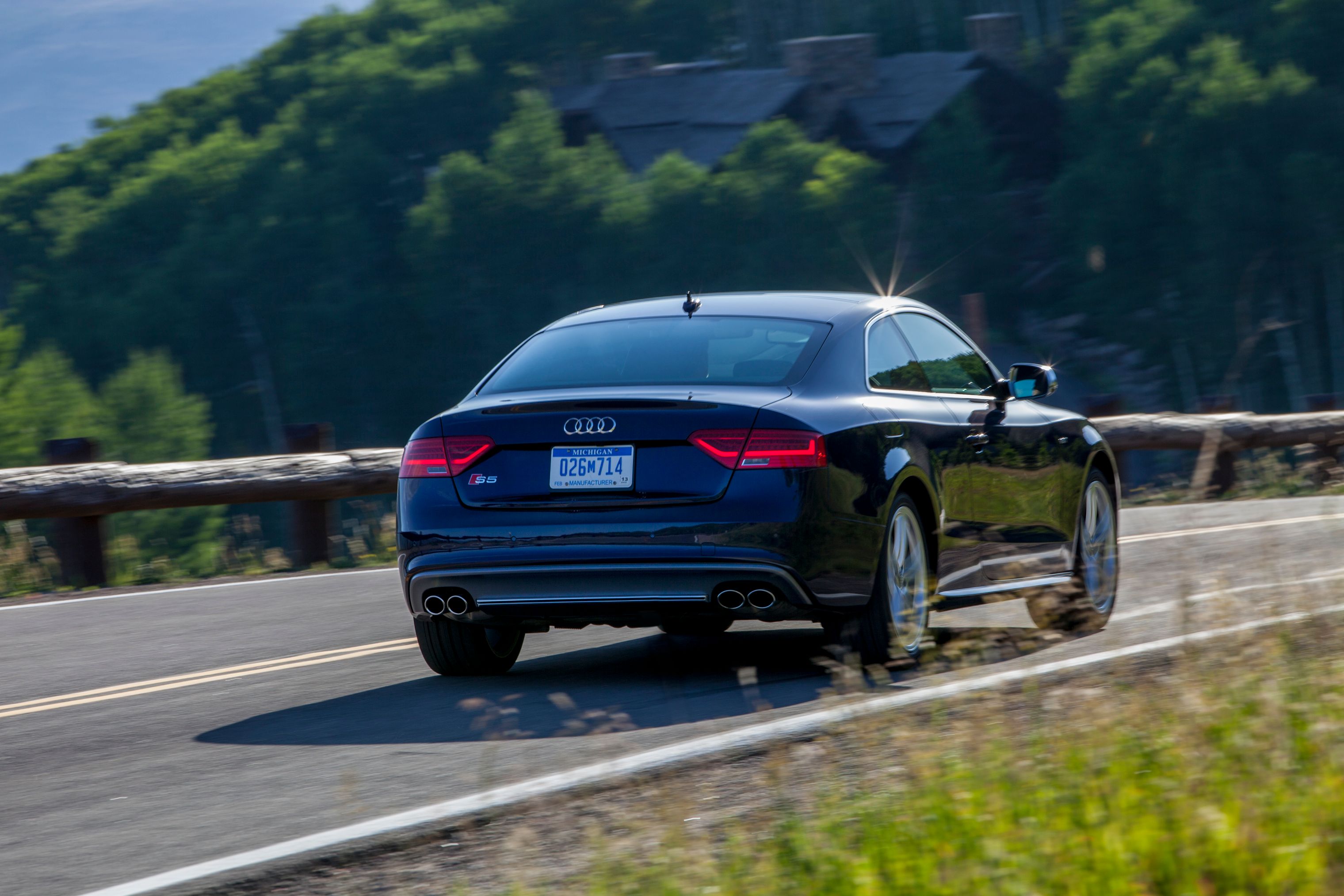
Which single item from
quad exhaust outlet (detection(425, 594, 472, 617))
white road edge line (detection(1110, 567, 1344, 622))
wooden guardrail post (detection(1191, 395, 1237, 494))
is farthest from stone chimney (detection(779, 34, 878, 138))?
quad exhaust outlet (detection(425, 594, 472, 617))

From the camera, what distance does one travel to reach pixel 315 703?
23.1 feet

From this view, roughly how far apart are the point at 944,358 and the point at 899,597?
1.55 m

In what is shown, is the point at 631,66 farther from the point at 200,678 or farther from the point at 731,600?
the point at 731,600

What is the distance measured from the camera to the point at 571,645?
8.55m

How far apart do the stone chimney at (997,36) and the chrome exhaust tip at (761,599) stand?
289 feet

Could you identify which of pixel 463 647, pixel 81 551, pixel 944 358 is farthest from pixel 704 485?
pixel 81 551

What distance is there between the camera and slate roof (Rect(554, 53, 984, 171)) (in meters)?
79.2

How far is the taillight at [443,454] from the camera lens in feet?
22.0

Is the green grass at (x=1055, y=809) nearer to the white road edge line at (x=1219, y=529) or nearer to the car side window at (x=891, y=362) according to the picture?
the car side window at (x=891, y=362)

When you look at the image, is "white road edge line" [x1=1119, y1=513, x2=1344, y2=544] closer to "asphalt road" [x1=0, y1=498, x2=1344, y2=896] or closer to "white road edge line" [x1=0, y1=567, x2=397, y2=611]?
"asphalt road" [x1=0, y1=498, x2=1344, y2=896]

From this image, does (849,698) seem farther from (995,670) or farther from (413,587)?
(413,587)

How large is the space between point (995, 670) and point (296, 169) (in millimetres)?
90382

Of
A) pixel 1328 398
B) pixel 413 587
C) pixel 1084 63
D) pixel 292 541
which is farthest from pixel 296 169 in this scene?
pixel 413 587

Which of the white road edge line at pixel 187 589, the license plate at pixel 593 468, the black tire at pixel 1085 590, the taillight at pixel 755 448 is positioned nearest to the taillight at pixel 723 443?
the taillight at pixel 755 448
